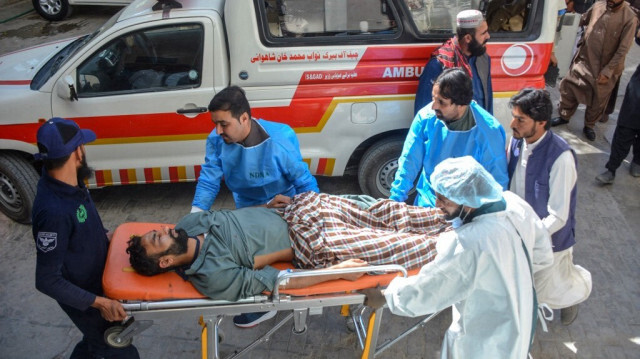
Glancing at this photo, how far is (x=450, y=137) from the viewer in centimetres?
337

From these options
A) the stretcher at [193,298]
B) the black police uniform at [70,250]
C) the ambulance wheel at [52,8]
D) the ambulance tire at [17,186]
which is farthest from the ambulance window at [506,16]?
the ambulance wheel at [52,8]

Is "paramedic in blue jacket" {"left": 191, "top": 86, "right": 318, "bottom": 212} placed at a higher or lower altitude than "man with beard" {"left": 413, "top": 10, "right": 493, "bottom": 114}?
lower

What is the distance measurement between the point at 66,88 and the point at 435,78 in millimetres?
2869

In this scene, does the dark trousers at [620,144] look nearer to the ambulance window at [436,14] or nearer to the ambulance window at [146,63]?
the ambulance window at [436,14]

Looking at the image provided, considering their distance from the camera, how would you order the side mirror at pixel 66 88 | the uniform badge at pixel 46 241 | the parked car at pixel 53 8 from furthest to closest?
the parked car at pixel 53 8 < the side mirror at pixel 66 88 < the uniform badge at pixel 46 241

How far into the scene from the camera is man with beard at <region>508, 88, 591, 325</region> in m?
2.96

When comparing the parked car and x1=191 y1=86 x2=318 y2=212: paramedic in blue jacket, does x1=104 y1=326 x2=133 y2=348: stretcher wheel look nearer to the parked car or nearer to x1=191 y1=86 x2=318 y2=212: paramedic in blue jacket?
x1=191 y1=86 x2=318 y2=212: paramedic in blue jacket

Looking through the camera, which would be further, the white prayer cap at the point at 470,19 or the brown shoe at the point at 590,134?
the brown shoe at the point at 590,134

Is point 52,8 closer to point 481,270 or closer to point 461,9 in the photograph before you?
point 461,9

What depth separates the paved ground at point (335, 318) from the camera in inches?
140

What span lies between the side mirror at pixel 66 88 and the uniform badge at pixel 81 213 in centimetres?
190

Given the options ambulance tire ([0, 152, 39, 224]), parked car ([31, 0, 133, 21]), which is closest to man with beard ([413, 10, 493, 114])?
ambulance tire ([0, 152, 39, 224])

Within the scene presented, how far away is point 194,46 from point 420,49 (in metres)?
1.84

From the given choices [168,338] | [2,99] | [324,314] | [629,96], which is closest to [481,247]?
[324,314]
